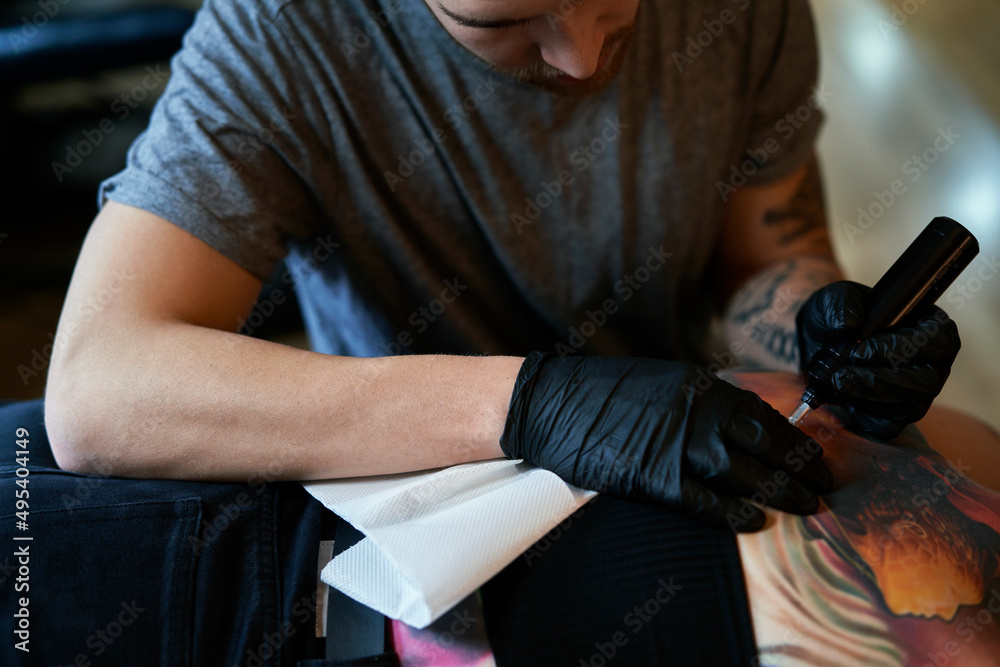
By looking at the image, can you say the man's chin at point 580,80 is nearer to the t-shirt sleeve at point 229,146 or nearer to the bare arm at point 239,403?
the t-shirt sleeve at point 229,146

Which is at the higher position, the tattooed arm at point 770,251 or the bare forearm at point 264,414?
the tattooed arm at point 770,251

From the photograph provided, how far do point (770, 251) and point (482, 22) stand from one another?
81 cm

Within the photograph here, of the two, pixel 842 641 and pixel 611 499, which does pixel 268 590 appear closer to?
pixel 611 499

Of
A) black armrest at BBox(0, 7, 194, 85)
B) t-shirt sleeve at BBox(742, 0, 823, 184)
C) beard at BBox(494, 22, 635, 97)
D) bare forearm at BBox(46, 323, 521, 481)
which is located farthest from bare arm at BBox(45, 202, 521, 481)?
black armrest at BBox(0, 7, 194, 85)

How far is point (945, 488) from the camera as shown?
2.75 feet

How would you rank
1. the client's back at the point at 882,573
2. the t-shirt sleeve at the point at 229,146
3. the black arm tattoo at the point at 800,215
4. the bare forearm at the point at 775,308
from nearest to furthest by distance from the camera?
the client's back at the point at 882,573 < the t-shirt sleeve at the point at 229,146 < the bare forearm at the point at 775,308 < the black arm tattoo at the point at 800,215

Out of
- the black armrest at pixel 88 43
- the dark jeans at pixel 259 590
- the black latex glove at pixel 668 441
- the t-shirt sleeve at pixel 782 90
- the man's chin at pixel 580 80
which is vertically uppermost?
the t-shirt sleeve at pixel 782 90

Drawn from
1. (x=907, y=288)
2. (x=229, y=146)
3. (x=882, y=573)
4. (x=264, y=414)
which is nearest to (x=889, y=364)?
(x=907, y=288)

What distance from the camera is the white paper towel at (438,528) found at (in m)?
0.74

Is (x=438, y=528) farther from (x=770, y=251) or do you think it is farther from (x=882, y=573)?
(x=770, y=251)

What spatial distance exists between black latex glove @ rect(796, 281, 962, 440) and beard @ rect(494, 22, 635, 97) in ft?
1.58

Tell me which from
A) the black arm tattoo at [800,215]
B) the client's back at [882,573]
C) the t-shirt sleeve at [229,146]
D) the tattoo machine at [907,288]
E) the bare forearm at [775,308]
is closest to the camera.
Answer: the client's back at [882,573]

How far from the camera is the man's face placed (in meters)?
0.91

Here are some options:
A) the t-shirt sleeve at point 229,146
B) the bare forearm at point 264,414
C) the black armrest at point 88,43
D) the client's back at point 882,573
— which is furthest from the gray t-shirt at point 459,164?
the black armrest at point 88,43
